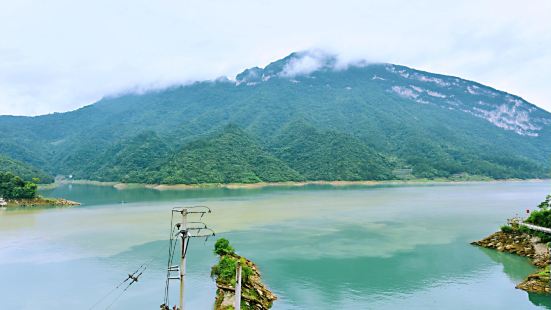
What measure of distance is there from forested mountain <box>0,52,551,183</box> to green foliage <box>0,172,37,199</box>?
29.5 m

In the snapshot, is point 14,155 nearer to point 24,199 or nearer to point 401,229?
point 24,199

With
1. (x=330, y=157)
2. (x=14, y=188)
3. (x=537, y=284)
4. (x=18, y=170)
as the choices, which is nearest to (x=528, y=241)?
(x=537, y=284)

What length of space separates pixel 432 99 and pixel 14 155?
474 feet

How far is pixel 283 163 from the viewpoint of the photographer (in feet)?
Result: 325

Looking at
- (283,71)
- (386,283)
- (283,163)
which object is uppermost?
(283,71)

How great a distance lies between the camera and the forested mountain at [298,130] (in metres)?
94.5

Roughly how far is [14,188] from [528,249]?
51.4m

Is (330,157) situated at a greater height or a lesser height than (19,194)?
greater

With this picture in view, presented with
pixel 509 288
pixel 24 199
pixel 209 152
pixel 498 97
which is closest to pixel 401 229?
pixel 509 288

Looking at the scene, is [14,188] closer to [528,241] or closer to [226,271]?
[226,271]

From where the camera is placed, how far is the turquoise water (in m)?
15.1

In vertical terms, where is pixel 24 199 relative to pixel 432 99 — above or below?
below

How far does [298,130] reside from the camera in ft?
388

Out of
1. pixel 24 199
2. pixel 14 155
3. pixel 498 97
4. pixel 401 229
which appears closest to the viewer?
pixel 401 229
